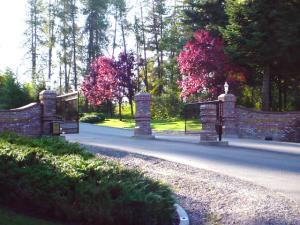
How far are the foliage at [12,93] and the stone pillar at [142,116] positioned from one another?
48.5 feet

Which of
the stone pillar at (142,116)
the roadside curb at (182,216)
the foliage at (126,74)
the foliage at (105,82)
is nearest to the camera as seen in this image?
the roadside curb at (182,216)

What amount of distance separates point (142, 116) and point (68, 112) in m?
2.97

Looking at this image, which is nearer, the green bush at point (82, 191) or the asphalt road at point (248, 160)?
the green bush at point (82, 191)

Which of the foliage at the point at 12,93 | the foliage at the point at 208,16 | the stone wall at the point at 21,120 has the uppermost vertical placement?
the foliage at the point at 208,16

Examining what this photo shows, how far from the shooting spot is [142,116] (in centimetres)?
1792

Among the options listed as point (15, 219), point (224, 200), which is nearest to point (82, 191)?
point (15, 219)

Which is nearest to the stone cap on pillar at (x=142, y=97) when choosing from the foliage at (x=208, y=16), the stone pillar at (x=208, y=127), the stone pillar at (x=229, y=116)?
the stone pillar at (x=208, y=127)

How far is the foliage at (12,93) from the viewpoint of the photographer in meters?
30.8

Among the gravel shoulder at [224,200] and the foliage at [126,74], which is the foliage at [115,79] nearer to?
the foliage at [126,74]

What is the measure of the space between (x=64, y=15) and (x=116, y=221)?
46.4 meters

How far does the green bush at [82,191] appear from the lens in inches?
210

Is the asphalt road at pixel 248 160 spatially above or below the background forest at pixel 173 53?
below

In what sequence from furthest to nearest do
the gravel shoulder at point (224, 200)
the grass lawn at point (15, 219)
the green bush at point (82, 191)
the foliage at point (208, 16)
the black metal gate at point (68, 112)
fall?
1. the foliage at point (208, 16)
2. the black metal gate at point (68, 112)
3. the gravel shoulder at point (224, 200)
4. the green bush at point (82, 191)
5. the grass lawn at point (15, 219)

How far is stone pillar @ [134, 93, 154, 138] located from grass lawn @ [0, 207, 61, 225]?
1238 cm
